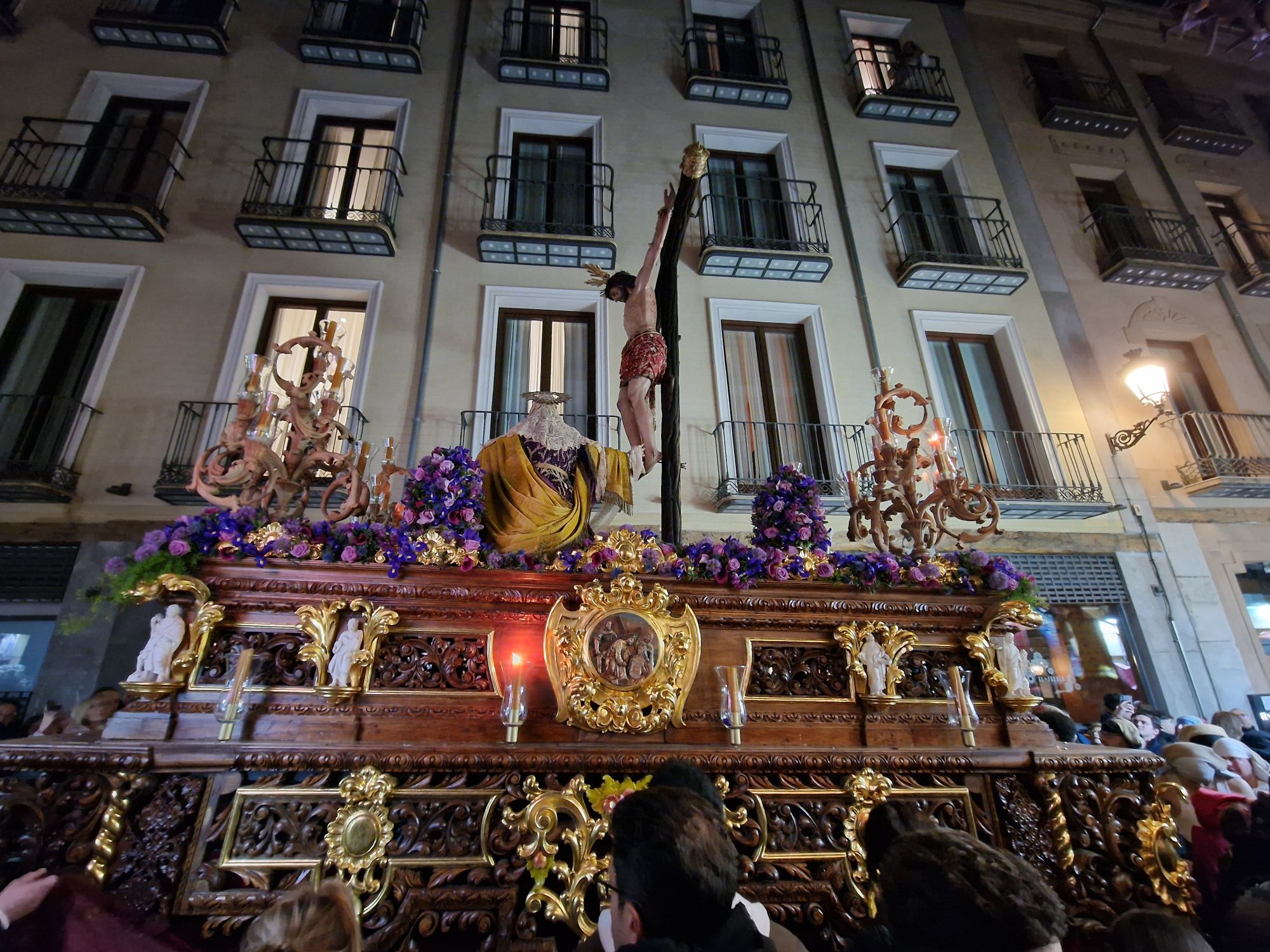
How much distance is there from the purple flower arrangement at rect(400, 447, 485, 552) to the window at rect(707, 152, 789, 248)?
6915mm

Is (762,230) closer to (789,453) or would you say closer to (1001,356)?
→ (789,453)

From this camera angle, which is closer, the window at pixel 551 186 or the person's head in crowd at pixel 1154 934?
the person's head in crowd at pixel 1154 934

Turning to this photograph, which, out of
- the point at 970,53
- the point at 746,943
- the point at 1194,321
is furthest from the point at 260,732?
the point at 970,53

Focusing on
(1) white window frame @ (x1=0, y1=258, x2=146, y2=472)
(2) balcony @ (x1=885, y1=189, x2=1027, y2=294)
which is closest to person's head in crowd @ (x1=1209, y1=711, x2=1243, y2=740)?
(2) balcony @ (x1=885, y1=189, x2=1027, y2=294)

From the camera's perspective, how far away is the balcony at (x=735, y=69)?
9930 mm

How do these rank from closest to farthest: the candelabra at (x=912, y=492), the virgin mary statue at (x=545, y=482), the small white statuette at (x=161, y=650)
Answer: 1. the small white statuette at (x=161, y=650)
2. the virgin mary statue at (x=545, y=482)
3. the candelabra at (x=912, y=492)

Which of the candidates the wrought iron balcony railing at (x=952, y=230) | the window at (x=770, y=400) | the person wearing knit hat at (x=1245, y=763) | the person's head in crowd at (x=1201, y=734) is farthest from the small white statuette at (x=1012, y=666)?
the wrought iron balcony railing at (x=952, y=230)

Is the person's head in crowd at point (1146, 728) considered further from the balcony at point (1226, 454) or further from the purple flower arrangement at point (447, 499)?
the purple flower arrangement at point (447, 499)

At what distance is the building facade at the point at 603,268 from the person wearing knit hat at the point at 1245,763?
3701 mm

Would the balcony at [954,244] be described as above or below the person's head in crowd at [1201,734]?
above

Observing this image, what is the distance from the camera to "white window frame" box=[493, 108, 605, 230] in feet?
29.9

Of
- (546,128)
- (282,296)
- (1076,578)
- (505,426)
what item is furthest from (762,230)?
(282,296)

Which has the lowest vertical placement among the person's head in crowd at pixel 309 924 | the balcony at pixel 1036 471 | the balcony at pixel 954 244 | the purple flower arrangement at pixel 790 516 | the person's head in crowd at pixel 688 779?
the person's head in crowd at pixel 309 924

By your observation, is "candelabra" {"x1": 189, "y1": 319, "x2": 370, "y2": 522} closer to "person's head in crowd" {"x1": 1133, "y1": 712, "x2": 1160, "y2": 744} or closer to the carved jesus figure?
the carved jesus figure
